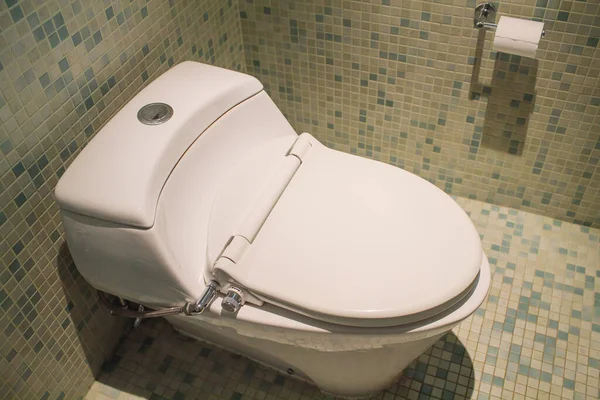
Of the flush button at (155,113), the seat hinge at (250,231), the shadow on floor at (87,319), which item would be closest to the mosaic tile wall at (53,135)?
the shadow on floor at (87,319)

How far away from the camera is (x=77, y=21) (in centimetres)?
98

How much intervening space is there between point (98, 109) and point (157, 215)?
0.30 meters

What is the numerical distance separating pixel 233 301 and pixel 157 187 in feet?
0.74

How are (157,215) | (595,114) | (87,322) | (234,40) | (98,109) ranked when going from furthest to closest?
(234,40), (595,114), (87,322), (98,109), (157,215)

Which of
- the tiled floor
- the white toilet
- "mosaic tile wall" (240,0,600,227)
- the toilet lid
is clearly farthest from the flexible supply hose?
"mosaic tile wall" (240,0,600,227)

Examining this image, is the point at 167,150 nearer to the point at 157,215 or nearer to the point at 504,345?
the point at 157,215

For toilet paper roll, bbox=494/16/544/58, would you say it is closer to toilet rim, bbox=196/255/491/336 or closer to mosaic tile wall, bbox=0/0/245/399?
toilet rim, bbox=196/255/491/336

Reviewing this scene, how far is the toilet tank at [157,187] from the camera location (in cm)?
91

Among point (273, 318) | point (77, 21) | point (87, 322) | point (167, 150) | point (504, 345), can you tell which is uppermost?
point (77, 21)

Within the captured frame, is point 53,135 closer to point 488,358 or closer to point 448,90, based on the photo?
point 448,90

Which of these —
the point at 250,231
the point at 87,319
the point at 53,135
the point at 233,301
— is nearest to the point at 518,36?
the point at 250,231

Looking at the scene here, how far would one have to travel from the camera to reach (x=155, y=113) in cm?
101

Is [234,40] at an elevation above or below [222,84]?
below

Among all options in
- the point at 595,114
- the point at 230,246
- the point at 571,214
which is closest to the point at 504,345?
the point at 571,214
